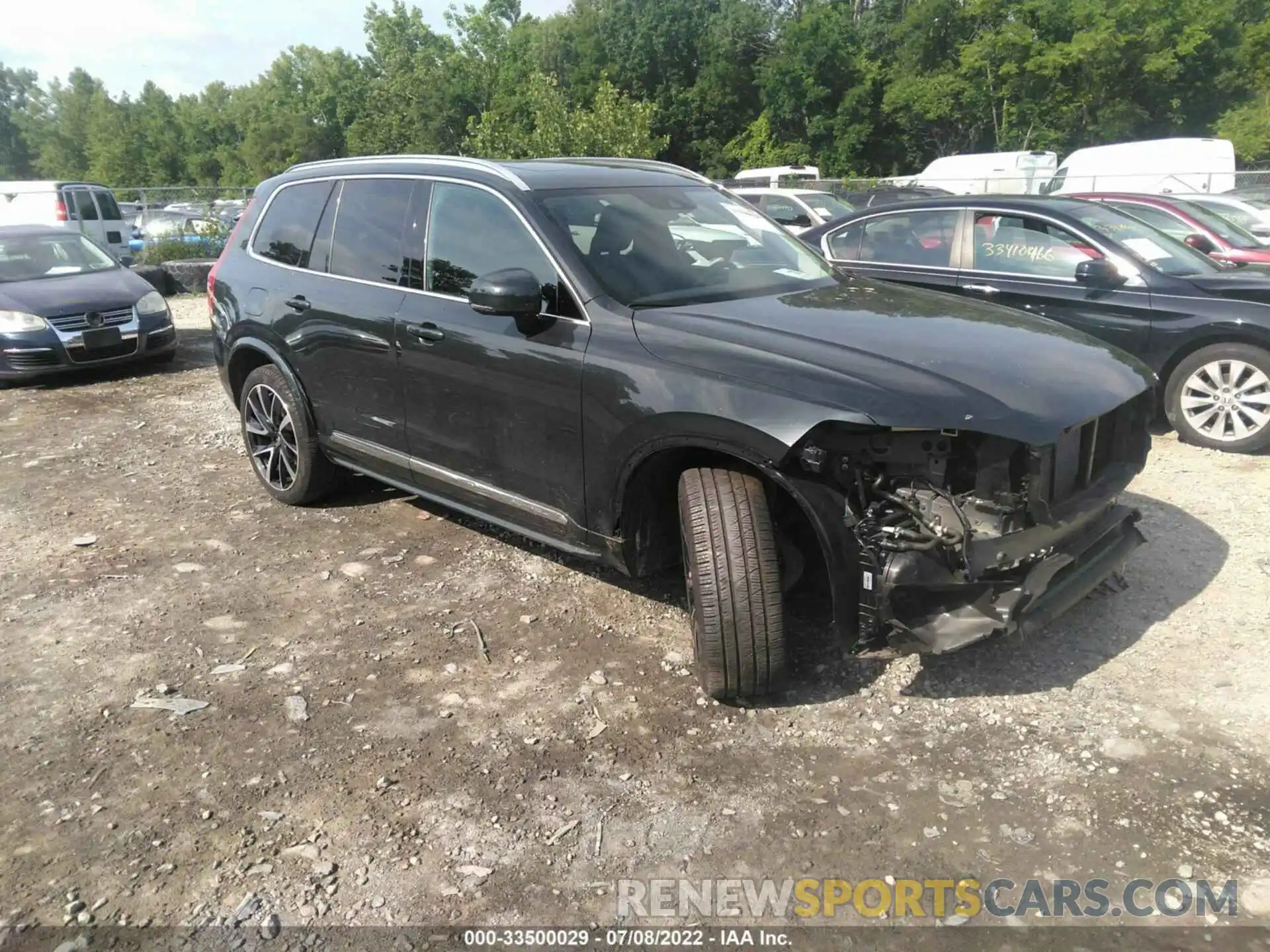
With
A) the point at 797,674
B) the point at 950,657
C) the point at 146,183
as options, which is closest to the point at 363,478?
the point at 797,674

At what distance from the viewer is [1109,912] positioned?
2500mm

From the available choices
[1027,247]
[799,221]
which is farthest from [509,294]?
[799,221]

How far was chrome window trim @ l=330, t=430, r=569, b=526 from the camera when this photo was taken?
4004 mm

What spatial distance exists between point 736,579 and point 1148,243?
533 centimetres

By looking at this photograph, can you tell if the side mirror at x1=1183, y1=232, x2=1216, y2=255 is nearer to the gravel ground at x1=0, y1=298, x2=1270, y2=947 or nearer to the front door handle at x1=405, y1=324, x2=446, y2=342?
the gravel ground at x1=0, y1=298, x2=1270, y2=947

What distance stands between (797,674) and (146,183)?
84120 mm

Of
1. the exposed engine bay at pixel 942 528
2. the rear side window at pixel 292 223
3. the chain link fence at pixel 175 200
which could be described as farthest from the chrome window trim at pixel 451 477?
the chain link fence at pixel 175 200

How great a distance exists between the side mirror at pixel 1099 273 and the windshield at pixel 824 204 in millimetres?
11021

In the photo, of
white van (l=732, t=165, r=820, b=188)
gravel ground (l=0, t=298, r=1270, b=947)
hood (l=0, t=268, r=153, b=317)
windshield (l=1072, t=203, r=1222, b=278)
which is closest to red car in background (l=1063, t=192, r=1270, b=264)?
windshield (l=1072, t=203, r=1222, b=278)

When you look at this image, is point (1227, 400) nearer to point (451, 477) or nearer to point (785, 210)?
point (451, 477)

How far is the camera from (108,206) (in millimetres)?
19625

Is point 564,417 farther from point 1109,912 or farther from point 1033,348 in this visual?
point 1109,912

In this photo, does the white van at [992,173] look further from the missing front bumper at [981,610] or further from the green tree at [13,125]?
the green tree at [13,125]

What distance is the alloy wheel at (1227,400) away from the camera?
6.16 m
